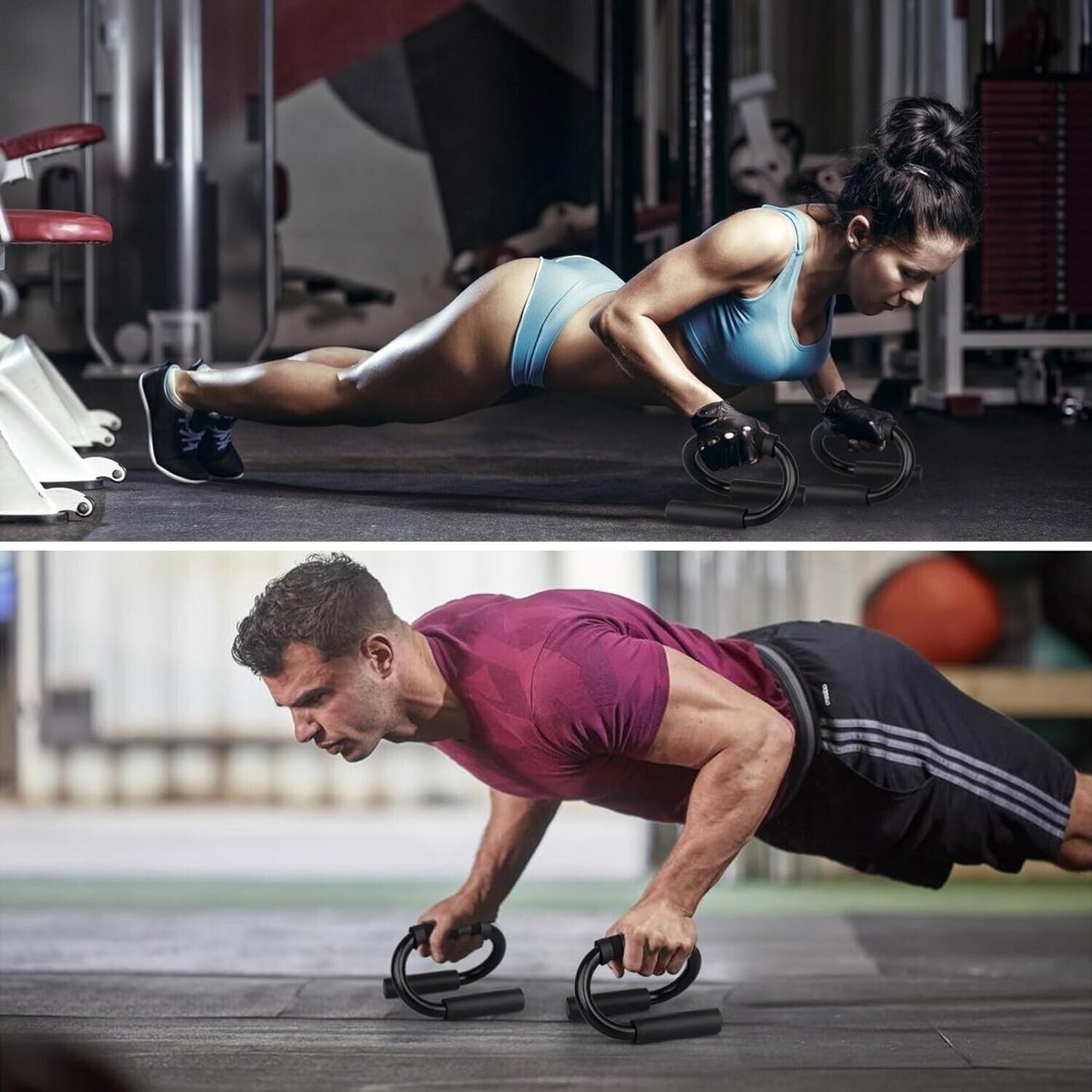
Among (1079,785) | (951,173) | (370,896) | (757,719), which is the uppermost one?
(951,173)

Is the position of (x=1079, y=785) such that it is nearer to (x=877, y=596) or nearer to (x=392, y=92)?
(x=877, y=596)

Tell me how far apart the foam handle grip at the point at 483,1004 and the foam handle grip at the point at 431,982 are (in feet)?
0.11

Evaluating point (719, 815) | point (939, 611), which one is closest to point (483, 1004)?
point (719, 815)

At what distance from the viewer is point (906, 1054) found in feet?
7.99

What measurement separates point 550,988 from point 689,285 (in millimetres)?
1417

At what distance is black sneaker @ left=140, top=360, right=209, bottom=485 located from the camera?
262 centimetres

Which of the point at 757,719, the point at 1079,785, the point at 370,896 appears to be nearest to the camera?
the point at 757,719

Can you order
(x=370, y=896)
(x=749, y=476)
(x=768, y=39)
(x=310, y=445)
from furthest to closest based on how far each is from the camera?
1. (x=768, y=39)
2. (x=370, y=896)
3. (x=310, y=445)
4. (x=749, y=476)

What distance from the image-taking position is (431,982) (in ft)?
8.96

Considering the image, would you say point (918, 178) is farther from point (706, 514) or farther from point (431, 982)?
point (431, 982)

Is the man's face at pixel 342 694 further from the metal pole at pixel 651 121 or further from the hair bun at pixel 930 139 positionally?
the metal pole at pixel 651 121

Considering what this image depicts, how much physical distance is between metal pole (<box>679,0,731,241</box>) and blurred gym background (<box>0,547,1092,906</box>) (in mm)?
853

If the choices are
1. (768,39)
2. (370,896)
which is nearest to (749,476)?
(370,896)

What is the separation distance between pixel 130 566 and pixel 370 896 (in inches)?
40.3
